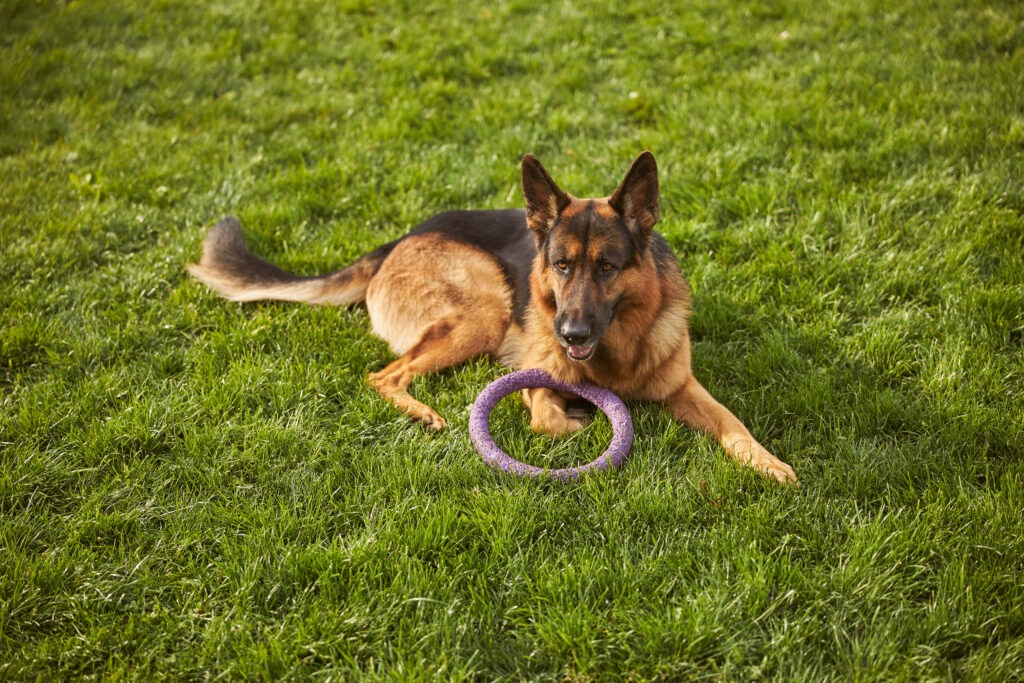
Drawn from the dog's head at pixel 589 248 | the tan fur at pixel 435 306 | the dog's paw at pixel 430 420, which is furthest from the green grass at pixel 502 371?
the dog's head at pixel 589 248

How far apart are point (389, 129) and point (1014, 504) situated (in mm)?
5660

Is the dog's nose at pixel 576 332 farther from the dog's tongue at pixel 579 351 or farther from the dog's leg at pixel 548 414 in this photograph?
the dog's leg at pixel 548 414

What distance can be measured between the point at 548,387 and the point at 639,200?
1118mm

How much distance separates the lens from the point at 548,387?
159 inches

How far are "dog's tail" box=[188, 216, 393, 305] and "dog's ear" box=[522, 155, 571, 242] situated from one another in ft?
4.18

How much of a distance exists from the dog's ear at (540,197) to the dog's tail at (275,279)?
1.27 meters

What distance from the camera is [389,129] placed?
684cm

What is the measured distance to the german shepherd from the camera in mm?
3734

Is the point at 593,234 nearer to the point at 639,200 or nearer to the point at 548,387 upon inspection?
the point at 639,200

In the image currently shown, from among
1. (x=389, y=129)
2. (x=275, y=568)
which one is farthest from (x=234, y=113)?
(x=275, y=568)

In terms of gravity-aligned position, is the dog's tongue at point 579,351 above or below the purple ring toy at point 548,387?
above

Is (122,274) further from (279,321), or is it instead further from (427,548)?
(427,548)

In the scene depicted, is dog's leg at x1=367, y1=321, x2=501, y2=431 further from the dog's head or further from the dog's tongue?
the dog's tongue

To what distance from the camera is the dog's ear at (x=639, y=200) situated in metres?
3.75
